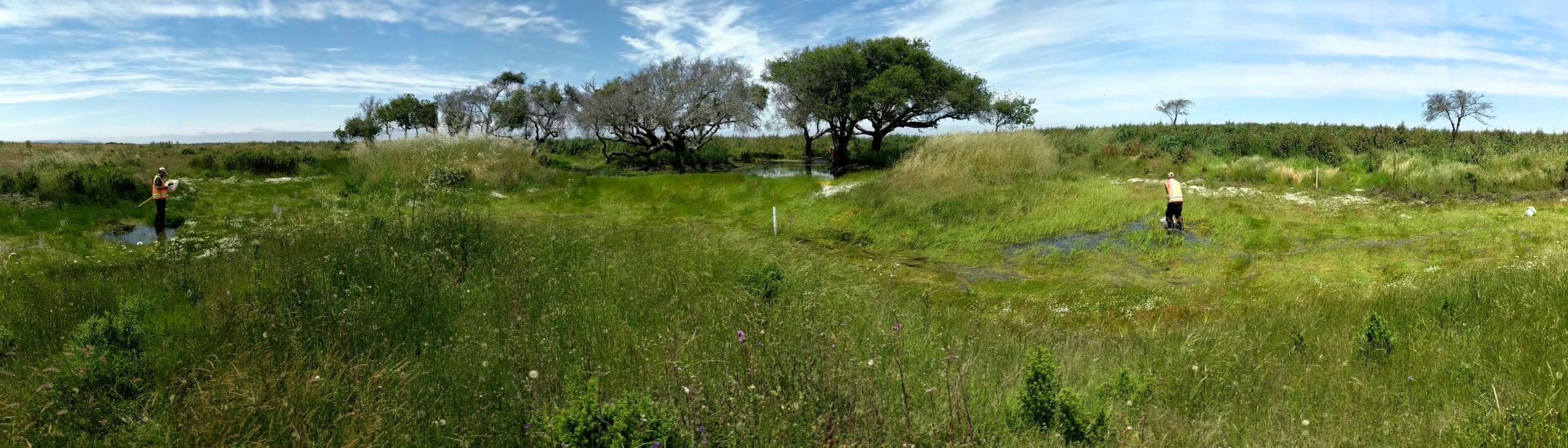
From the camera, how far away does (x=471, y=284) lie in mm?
7082

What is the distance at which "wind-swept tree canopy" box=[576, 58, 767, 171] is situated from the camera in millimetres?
31047

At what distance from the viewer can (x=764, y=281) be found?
23.7 feet

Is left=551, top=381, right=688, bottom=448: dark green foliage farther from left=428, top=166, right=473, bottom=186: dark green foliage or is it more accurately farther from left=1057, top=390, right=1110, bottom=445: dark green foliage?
left=428, top=166, right=473, bottom=186: dark green foliage

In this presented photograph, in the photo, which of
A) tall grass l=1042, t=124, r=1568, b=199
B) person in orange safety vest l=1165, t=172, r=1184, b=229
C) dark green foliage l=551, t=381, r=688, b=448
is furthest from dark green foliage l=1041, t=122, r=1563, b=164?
dark green foliage l=551, t=381, r=688, b=448

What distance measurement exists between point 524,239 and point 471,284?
2.62 m

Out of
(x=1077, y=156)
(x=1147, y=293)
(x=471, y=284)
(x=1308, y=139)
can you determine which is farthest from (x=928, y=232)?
(x=1308, y=139)

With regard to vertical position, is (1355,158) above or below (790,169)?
above

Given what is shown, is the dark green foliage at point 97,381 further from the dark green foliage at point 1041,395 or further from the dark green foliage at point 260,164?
the dark green foliage at point 260,164

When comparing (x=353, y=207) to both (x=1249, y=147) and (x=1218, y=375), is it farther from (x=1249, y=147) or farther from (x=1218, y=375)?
(x=1249, y=147)

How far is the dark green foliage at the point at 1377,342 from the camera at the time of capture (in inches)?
230

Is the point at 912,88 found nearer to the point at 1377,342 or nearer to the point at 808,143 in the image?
the point at 808,143

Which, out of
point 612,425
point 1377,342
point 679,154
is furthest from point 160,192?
point 1377,342

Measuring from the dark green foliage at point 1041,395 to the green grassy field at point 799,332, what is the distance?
16 mm

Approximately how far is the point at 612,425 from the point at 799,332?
2.17 meters
